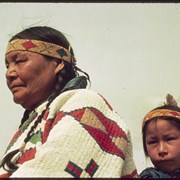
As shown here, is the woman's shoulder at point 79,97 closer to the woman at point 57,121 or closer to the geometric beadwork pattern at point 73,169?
the woman at point 57,121

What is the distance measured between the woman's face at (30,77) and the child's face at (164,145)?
3.15ft

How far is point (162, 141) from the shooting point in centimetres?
238

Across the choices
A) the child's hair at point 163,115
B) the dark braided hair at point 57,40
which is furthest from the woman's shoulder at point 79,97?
the child's hair at point 163,115

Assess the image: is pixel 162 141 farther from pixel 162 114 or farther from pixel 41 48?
pixel 41 48

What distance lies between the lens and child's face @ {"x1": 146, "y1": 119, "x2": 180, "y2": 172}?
2311mm

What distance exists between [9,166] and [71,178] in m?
0.33

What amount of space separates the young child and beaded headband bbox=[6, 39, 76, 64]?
2.98 ft

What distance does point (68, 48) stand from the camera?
1.76 metres

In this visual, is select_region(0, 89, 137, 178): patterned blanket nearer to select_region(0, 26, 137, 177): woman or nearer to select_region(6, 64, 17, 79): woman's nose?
select_region(0, 26, 137, 177): woman

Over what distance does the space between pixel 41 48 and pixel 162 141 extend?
3.50 ft

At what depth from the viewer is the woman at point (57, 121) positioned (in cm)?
117

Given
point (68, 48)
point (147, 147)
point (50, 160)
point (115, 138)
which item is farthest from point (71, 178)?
point (147, 147)

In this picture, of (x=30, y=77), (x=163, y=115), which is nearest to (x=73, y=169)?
(x=30, y=77)

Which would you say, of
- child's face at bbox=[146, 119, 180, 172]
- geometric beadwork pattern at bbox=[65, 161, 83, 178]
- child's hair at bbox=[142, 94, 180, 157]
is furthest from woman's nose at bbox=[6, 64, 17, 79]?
child's hair at bbox=[142, 94, 180, 157]
